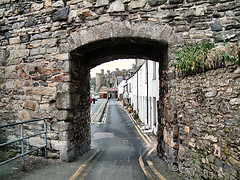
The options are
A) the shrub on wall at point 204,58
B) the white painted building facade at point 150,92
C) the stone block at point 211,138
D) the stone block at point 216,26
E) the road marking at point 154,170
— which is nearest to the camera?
the shrub on wall at point 204,58

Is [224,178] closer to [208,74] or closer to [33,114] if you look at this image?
[208,74]

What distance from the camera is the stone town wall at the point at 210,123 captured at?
9.09ft

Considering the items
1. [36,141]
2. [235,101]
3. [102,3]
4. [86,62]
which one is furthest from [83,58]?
[235,101]

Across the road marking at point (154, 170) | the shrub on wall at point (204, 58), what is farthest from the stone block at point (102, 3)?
the road marking at point (154, 170)

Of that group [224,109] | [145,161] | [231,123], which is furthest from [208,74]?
[145,161]

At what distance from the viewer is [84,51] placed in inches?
229

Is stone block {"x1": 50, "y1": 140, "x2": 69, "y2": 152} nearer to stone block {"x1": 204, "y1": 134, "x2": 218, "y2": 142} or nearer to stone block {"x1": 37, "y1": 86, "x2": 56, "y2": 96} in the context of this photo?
stone block {"x1": 37, "y1": 86, "x2": 56, "y2": 96}

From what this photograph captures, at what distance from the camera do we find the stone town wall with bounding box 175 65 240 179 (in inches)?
109

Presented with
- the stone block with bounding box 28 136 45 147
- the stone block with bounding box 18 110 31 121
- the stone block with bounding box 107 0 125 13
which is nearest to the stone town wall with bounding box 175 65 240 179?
the stone block with bounding box 107 0 125 13

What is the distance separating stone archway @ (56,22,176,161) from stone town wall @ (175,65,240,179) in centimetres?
131

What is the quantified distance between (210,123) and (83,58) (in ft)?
16.0

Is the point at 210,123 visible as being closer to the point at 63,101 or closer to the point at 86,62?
the point at 63,101

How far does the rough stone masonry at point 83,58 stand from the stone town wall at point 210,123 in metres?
0.02

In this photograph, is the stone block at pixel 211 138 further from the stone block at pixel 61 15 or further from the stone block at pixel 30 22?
the stone block at pixel 30 22
